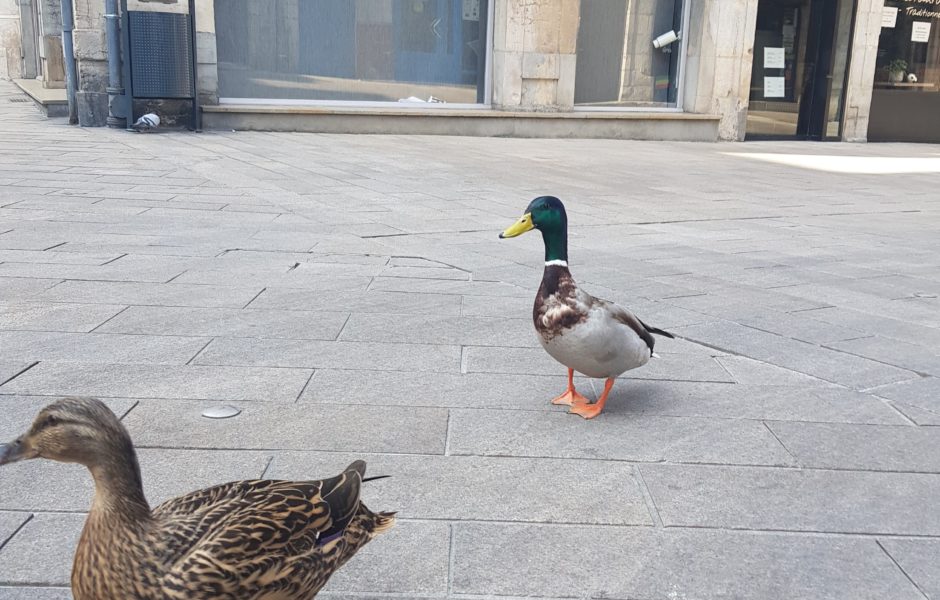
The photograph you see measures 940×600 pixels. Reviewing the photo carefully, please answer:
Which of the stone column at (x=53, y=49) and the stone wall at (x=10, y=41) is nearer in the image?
the stone column at (x=53, y=49)

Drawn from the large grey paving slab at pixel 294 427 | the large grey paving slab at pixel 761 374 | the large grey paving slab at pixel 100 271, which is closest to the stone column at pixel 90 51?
the large grey paving slab at pixel 100 271

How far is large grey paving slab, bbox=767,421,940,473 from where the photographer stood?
3891mm

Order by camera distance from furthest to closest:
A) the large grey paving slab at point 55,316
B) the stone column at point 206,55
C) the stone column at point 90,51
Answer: the stone column at point 206,55 → the stone column at point 90,51 → the large grey paving slab at point 55,316

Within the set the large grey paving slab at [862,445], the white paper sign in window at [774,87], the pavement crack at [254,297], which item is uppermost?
the white paper sign in window at [774,87]

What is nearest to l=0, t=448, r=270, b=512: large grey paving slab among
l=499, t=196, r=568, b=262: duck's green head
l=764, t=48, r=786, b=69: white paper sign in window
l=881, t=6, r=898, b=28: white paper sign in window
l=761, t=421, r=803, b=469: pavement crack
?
l=499, t=196, r=568, b=262: duck's green head

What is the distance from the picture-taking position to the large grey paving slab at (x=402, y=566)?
283 cm

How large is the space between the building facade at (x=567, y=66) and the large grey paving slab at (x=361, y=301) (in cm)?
1071

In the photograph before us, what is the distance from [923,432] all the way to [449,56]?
14.9m

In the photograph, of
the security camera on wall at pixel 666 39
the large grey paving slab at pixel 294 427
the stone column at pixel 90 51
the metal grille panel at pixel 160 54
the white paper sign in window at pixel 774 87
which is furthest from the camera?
the white paper sign in window at pixel 774 87

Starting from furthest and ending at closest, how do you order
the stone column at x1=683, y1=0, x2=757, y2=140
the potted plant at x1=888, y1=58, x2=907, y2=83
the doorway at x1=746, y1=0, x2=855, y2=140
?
the potted plant at x1=888, y1=58, x2=907, y2=83 < the doorway at x1=746, y1=0, x2=855, y2=140 < the stone column at x1=683, y1=0, x2=757, y2=140

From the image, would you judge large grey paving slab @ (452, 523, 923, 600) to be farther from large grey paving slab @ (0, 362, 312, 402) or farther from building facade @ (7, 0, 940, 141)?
building facade @ (7, 0, 940, 141)

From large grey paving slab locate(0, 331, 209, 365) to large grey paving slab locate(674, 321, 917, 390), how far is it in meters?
2.96

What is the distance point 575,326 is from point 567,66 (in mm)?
14410

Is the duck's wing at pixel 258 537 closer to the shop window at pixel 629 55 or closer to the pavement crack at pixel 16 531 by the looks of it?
the pavement crack at pixel 16 531
